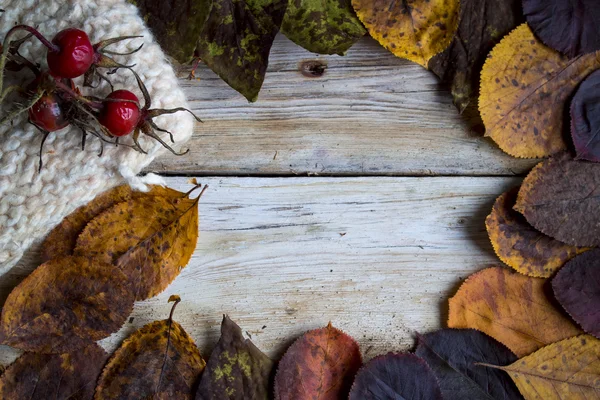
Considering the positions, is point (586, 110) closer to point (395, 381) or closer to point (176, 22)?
point (395, 381)

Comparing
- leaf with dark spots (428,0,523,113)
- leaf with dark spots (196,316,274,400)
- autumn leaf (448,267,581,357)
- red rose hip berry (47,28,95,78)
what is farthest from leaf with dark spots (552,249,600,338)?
red rose hip berry (47,28,95,78)

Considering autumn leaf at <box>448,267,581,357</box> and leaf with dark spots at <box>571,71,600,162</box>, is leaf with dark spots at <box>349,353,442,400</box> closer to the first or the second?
autumn leaf at <box>448,267,581,357</box>

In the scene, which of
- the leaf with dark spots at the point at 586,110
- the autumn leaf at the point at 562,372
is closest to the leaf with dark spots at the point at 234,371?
the autumn leaf at the point at 562,372

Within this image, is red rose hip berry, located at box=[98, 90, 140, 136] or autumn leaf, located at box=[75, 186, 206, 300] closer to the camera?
red rose hip berry, located at box=[98, 90, 140, 136]

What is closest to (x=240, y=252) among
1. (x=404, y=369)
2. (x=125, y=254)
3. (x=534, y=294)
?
(x=125, y=254)

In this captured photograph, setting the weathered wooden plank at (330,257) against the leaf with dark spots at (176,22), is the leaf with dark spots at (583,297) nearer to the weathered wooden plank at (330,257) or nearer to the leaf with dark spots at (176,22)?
the weathered wooden plank at (330,257)

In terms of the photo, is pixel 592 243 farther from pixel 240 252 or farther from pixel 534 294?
pixel 240 252
